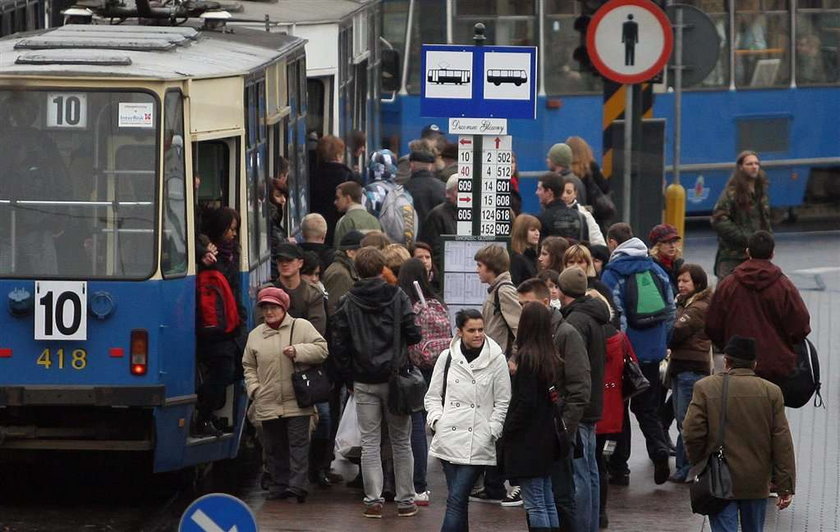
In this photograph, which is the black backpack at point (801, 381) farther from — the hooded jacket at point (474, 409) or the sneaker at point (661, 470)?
the hooded jacket at point (474, 409)

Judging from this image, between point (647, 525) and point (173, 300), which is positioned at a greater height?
point (173, 300)

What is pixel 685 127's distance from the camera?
2453 centimetres

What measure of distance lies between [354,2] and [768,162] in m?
7.44

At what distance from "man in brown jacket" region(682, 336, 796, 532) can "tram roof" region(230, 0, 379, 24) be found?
7869 mm

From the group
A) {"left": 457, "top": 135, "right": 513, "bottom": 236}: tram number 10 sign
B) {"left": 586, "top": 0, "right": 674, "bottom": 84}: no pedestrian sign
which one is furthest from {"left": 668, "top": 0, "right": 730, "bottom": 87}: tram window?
{"left": 457, "top": 135, "right": 513, "bottom": 236}: tram number 10 sign

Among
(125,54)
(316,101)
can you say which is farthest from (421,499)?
(316,101)

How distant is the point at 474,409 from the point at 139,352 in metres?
1.99

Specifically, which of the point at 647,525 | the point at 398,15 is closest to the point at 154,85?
the point at 647,525

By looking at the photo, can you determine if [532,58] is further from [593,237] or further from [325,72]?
[325,72]

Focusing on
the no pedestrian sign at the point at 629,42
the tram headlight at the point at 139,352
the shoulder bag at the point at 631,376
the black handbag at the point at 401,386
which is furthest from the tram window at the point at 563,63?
the tram headlight at the point at 139,352

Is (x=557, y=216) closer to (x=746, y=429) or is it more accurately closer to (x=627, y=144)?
(x=627, y=144)

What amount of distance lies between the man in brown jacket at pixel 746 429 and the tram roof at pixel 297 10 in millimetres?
7869

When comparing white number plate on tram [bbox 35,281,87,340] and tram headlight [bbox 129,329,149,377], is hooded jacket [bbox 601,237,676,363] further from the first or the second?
white number plate on tram [bbox 35,281,87,340]

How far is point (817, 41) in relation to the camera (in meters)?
25.2
